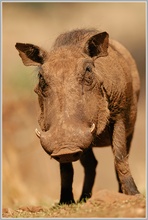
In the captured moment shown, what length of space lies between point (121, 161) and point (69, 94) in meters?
1.25

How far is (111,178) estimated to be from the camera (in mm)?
14508

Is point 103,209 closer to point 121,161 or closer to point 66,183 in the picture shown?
point 121,161

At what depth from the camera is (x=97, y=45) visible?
8.10 m

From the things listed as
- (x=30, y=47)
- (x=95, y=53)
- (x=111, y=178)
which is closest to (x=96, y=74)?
(x=95, y=53)

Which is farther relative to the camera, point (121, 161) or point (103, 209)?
point (121, 161)

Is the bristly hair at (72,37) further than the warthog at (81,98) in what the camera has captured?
Yes

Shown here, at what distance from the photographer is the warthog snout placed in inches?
272

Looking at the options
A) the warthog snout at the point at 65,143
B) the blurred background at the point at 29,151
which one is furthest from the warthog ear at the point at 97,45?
the warthog snout at the point at 65,143

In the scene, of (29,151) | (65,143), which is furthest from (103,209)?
(29,151)

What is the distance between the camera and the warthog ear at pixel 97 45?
8072 mm

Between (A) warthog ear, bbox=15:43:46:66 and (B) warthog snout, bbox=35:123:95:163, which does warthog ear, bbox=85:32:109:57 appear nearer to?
(A) warthog ear, bbox=15:43:46:66

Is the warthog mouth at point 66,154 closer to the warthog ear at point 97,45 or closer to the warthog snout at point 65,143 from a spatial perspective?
the warthog snout at point 65,143

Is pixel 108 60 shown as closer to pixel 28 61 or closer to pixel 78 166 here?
pixel 28 61

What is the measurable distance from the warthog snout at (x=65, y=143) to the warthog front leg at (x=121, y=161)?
111 cm
